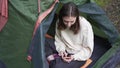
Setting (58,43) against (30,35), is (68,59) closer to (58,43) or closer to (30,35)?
(58,43)

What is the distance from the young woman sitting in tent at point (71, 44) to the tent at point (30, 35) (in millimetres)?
148

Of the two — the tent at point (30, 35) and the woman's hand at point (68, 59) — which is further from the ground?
the tent at point (30, 35)

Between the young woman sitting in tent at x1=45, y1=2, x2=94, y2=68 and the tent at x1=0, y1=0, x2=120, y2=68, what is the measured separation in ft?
0.48

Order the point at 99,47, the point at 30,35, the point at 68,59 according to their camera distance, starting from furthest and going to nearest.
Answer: the point at 99,47 < the point at 68,59 < the point at 30,35

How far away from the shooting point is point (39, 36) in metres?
3.25

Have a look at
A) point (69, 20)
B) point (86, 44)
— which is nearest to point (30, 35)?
point (69, 20)

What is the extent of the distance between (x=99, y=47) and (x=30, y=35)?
1.05m

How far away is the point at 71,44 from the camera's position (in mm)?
3746

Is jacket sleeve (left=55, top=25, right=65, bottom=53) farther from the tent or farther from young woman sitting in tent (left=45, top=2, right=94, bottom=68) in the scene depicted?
the tent

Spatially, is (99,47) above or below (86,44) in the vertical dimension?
below

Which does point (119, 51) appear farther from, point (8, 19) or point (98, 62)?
point (8, 19)

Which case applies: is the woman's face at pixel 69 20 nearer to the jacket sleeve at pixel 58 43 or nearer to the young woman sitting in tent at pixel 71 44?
the young woman sitting in tent at pixel 71 44

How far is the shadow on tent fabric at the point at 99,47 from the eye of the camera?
3838 millimetres

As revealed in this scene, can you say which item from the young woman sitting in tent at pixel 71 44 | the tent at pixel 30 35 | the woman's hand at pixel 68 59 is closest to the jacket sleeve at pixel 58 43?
the young woman sitting in tent at pixel 71 44
